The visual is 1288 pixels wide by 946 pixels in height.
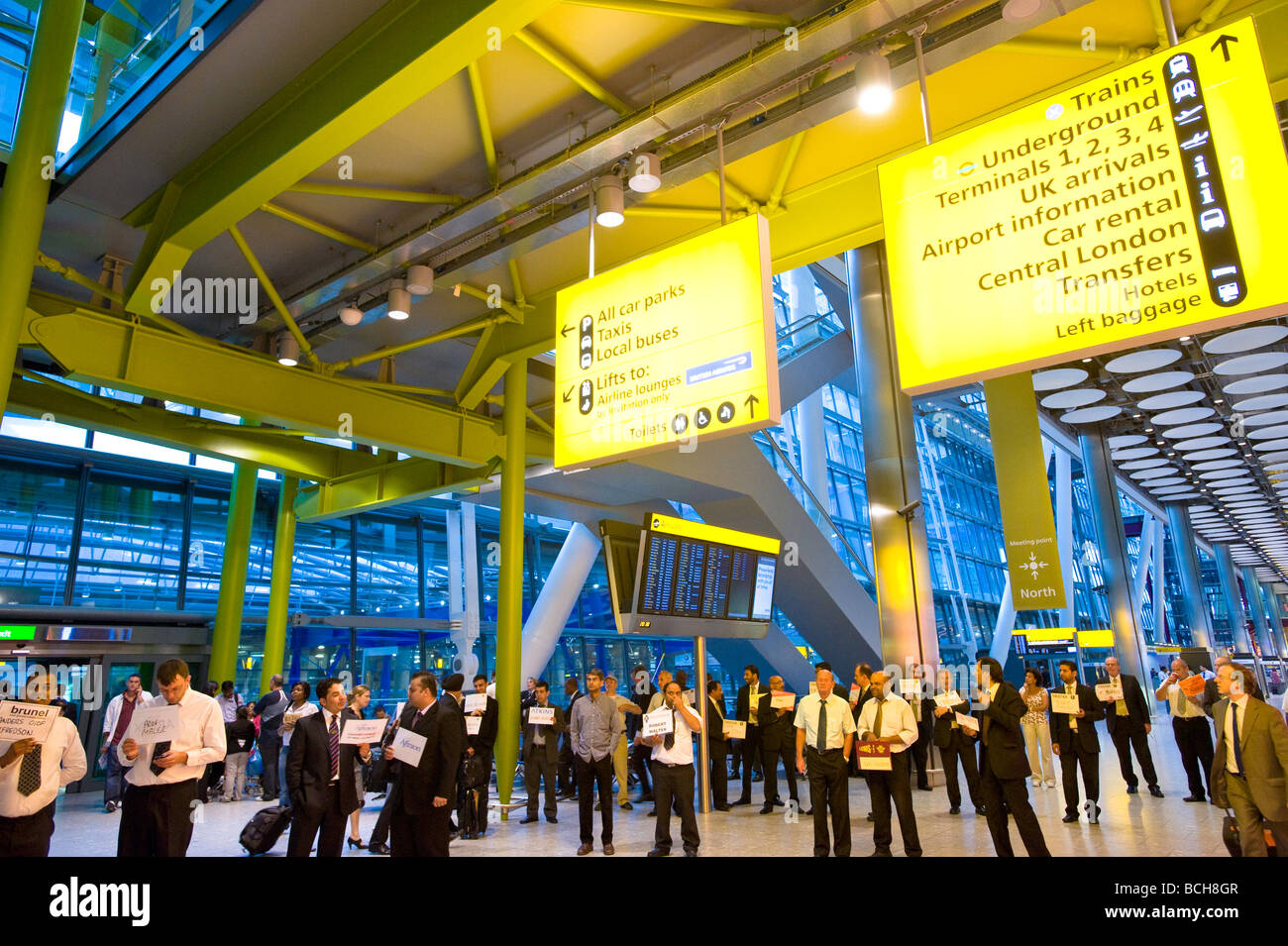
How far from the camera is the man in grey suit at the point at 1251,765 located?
578 centimetres

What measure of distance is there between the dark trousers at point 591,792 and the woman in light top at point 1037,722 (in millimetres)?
5449

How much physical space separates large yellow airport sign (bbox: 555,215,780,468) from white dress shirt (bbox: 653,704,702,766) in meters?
3.35

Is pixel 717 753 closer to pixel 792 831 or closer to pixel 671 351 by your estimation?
pixel 792 831

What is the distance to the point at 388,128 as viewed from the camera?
282 inches

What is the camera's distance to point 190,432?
11.4m

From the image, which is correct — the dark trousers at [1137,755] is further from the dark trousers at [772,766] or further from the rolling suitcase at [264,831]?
the rolling suitcase at [264,831]

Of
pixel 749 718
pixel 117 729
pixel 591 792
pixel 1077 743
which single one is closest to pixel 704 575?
pixel 749 718

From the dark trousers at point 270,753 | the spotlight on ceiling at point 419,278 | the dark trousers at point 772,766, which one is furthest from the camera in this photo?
the dark trousers at point 270,753

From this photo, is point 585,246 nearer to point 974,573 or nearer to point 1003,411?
point 1003,411

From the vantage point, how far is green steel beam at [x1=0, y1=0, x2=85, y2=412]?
5.70 m

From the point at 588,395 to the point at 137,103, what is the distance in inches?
191

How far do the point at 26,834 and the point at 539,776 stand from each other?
6.72 metres

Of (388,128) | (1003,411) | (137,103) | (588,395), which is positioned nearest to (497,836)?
(588,395)


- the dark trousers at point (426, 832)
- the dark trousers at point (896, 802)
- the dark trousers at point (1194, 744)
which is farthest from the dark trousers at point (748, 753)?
the dark trousers at point (426, 832)
